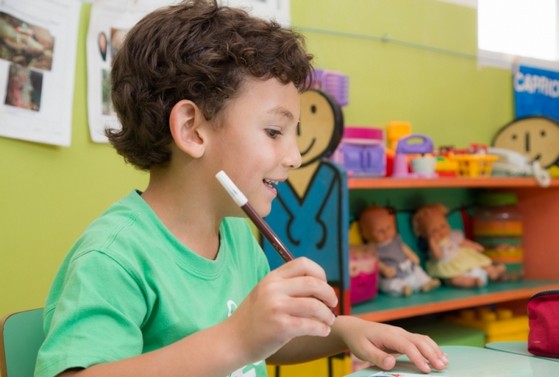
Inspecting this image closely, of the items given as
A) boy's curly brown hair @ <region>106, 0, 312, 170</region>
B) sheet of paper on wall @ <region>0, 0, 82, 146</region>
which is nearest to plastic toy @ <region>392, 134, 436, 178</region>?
sheet of paper on wall @ <region>0, 0, 82, 146</region>

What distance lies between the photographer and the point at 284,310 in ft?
1.94

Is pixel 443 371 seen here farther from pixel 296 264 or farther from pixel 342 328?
pixel 296 264

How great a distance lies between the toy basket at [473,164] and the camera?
202 cm

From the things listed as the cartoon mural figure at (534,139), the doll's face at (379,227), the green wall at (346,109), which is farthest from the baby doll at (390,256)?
the cartoon mural figure at (534,139)

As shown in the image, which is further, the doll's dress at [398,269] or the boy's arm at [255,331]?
the doll's dress at [398,269]

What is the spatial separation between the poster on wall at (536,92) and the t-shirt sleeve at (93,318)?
221 cm

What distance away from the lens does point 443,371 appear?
30.5 inches

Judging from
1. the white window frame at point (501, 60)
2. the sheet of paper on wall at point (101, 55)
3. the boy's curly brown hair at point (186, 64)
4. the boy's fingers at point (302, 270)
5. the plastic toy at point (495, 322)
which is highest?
the white window frame at point (501, 60)

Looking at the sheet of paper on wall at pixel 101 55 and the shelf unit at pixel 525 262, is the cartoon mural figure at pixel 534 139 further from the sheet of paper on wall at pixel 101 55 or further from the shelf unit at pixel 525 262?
the sheet of paper on wall at pixel 101 55

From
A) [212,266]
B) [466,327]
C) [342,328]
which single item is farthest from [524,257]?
[212,266]

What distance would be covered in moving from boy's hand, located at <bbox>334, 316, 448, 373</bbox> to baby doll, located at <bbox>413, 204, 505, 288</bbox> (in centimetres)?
125

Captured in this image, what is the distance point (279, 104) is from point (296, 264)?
0.27 m

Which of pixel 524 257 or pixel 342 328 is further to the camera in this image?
pixel 524 257

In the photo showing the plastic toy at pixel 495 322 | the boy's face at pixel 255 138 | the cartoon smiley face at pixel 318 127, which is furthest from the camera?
the plastic toy at pixel 495 322
